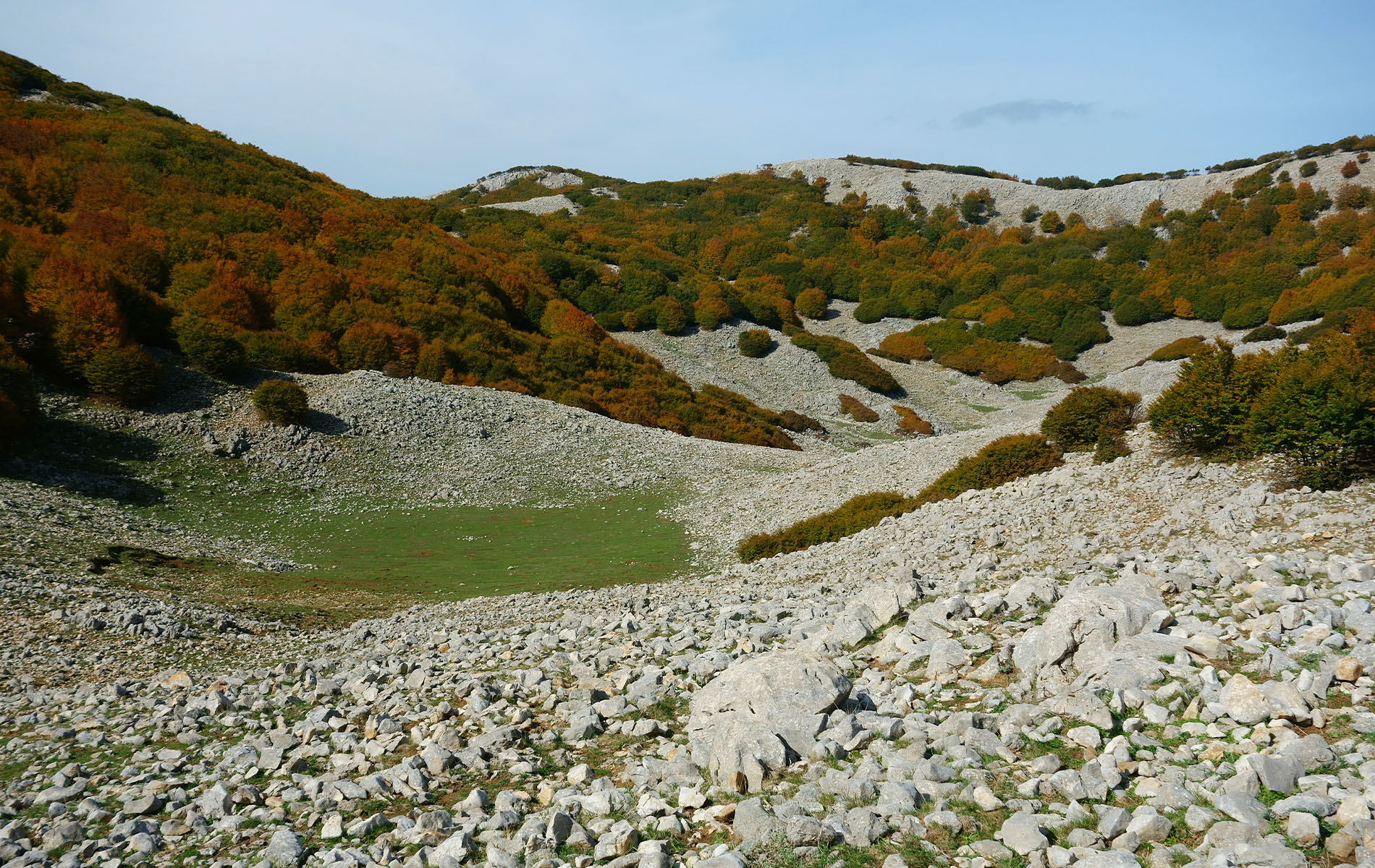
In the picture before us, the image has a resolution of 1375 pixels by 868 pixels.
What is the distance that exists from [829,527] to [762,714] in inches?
549

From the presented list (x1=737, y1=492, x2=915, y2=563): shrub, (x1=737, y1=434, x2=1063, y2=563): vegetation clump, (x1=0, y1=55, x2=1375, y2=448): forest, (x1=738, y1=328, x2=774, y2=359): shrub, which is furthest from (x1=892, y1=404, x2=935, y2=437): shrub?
(x1=737, y1=492, x2=915, y2=563): shrub

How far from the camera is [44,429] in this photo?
23625 mm

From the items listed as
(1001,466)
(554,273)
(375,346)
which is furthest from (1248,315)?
(375,346)

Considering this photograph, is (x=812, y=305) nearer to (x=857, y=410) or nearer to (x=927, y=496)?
(x=857, y=410)

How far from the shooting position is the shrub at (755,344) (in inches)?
2367

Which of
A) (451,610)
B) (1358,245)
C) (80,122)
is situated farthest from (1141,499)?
(1358,245)

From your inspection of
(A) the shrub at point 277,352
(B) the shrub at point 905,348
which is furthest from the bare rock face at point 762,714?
(B) the shrub at point 905,348

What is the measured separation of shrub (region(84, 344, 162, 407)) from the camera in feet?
85.3

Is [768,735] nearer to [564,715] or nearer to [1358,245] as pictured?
[564,715]

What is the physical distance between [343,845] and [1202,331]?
76.4 m

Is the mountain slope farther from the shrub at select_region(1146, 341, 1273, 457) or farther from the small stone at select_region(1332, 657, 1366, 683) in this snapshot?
the small stone at select_region(1332, 657, 1366, 683)

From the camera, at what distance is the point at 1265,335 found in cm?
5362

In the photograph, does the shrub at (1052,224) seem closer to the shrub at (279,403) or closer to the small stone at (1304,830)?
the shrub at (279,403)

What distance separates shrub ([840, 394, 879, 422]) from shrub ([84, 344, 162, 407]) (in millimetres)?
39318
